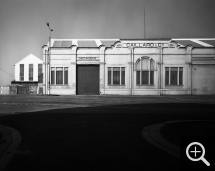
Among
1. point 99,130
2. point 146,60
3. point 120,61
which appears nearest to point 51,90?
point 120,61

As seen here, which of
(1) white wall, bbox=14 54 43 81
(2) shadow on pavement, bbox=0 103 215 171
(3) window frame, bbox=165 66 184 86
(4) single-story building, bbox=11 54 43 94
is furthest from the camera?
(1) white wall, bbox=14 54 43 81

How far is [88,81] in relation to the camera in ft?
118

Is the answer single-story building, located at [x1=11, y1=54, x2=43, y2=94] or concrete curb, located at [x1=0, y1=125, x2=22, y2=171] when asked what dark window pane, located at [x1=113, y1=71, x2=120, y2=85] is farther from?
single-story building, located at [x1=11, y1=54, x2=43, y2=94]

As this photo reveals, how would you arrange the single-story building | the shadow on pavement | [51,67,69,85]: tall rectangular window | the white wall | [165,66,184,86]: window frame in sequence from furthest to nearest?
the white wall
the single-story building
[51,67,69,85]: tall rectangular window
[165,66,184,86]: window frame
the shadow on pavement

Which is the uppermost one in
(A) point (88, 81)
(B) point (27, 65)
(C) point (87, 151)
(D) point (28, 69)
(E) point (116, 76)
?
(B) point (27, 65)

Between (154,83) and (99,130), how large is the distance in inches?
1190

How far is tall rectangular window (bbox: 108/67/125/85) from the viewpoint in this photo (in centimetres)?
3575

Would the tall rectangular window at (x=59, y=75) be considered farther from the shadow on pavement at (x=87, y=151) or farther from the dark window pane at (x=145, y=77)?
the shadow on pavement at (x=87, y=151)

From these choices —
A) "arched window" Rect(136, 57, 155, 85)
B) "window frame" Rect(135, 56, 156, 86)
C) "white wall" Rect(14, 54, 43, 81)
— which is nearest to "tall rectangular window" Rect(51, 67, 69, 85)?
"window frame" Rect(135, 56, 156, 86)

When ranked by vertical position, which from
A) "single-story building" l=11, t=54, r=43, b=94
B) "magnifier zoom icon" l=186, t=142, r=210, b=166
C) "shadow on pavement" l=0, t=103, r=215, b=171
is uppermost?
"single-story building" l=11, t=54, r=43, b=94

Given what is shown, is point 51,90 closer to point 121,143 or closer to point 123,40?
point 123,40

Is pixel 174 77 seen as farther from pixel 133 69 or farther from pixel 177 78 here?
pixel 133 69

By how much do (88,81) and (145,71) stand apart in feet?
31.5

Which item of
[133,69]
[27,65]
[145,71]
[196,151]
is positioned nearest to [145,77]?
[145,71]
